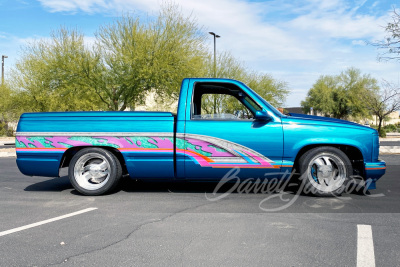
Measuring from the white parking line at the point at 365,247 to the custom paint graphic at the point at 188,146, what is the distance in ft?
5.96

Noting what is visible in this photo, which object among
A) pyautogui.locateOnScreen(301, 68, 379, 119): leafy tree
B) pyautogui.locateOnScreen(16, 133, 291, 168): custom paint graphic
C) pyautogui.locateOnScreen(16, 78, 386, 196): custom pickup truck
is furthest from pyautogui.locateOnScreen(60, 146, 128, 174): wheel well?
pyautogui.locateOnScreen(301, 68, 379, 119): leafy tree

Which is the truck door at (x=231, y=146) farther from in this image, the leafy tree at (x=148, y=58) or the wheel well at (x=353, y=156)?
the leafy tree at (x=148, y=58)

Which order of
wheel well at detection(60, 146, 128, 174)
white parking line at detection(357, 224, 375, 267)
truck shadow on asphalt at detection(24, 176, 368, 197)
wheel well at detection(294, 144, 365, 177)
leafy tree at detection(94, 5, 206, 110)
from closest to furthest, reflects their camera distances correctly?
1. white parking line at detection(357, 224, 375, 267)
2. wheel well at detection(294, 144, 365, 177)
3. wheel well at detection(60, 146, 128, 174)
4. truck shadow on asphalt at detection(24, 176, 368, 197)
5. leafy tree at detection(94, 5, 206, 110)

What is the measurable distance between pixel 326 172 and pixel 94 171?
12.3 feet

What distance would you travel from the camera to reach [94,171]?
6.10 meters

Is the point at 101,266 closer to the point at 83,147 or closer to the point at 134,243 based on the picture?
the point at 134,243

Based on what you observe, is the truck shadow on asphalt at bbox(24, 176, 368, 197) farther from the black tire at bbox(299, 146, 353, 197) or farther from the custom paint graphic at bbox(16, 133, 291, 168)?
the custom paint graphic at bbox(16, 133, 291, 168)

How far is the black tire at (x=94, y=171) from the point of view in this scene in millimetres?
5980

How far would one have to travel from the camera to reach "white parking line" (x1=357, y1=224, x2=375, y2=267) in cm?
320

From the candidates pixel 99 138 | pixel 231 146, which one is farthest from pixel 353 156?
pixel 99 138

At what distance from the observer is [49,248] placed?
11.7ft

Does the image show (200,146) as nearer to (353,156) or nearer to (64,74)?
(353,156)

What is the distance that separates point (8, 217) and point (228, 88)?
3.82 m

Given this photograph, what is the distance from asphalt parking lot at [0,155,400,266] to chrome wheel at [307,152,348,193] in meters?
0.23
